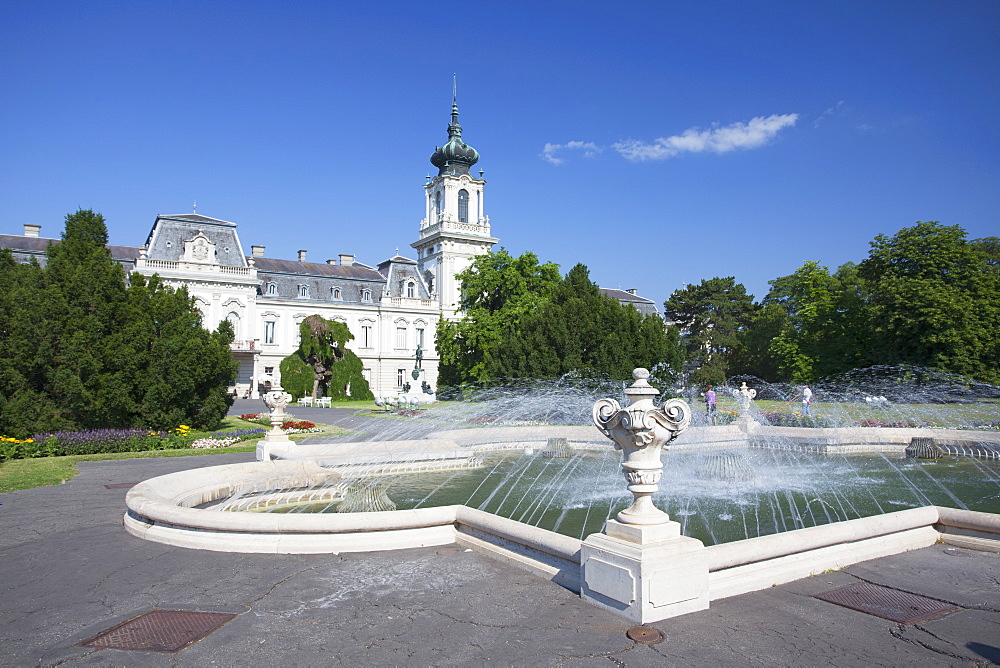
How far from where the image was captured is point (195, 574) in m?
6.88

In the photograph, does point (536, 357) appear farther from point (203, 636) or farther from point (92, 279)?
point (203, 636)

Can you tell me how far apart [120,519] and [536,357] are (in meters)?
23.9

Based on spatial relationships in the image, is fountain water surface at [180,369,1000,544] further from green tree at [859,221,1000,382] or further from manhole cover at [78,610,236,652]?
green tree at [859,221,1000,382]

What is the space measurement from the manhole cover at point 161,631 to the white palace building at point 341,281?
2240 inches

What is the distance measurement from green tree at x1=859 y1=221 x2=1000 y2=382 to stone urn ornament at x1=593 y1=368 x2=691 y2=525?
39635 mm

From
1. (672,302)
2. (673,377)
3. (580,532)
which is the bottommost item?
(580,532)

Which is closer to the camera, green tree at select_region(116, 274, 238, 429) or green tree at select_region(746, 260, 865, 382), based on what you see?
green tree at select_region(116, 274, 238, 429)

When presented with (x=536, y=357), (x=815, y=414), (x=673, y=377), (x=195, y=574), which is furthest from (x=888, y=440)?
(x=195, y=574)

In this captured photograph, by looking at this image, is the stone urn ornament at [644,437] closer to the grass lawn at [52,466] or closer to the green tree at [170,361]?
the grass lawn at [52,466]

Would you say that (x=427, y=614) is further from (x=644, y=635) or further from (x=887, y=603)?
(x=887, y=603)

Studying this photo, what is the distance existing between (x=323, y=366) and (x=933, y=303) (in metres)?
43.9

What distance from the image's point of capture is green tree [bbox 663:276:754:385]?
80062 millimetres

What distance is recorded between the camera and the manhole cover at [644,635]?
16.4 feet

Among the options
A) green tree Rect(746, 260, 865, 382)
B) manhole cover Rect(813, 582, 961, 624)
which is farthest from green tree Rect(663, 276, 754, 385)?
manhole cover Rect(813, 582, 961, 624)
